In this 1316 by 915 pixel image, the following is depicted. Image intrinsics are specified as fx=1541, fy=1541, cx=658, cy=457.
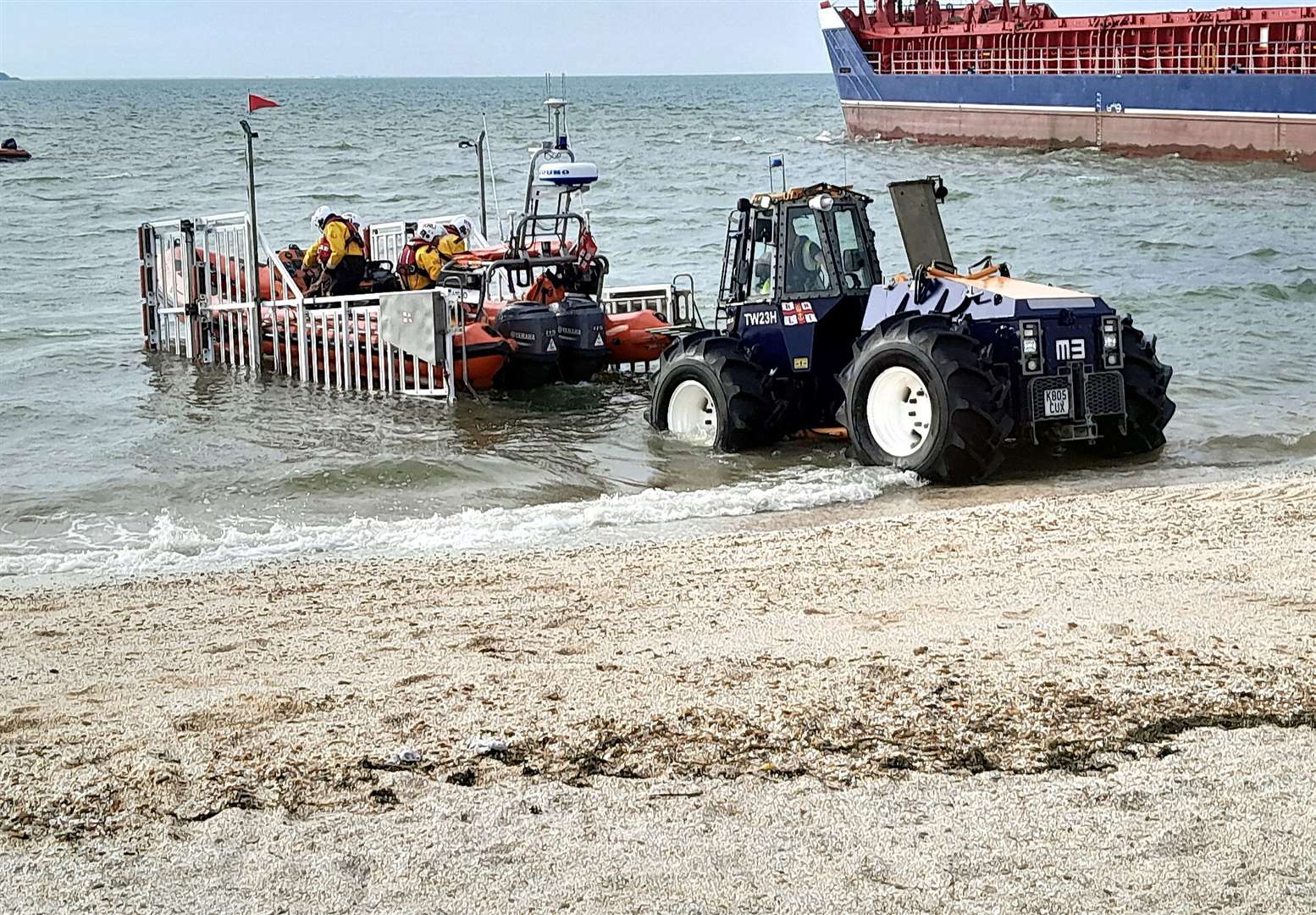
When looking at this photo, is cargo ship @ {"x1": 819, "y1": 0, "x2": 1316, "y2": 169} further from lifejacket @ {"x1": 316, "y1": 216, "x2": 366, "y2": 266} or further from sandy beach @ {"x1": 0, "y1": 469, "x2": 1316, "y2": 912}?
sandy beach @ {"x1": 0, "y1": 469, "x2": 1316, "y2": 912}

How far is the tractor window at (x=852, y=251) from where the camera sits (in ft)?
34.7

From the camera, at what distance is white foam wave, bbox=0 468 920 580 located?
26.0 ft

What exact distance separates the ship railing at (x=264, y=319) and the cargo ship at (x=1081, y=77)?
2950cm

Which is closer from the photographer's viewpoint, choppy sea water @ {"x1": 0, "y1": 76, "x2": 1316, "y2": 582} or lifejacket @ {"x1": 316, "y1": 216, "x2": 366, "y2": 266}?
choppy sea water @ {"x1": 0, "y1": 76, "x2": 1316, "y2": 582}

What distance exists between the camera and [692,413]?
440 inches

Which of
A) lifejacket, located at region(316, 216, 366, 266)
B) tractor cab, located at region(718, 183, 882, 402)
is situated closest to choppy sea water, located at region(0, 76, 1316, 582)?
tractor cab, located at region(718, 183, 882, 402)

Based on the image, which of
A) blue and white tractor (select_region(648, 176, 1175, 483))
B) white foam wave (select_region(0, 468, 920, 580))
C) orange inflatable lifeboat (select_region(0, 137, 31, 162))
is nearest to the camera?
white foam wave (select_region(0, 468, 920, 580))

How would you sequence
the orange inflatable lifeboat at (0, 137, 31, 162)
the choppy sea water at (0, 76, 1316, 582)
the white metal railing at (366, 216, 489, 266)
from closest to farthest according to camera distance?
1. the choppy sea water at (0, 76, 1316, 582)
2. the white metal railing at (366, 216, 489, 266)
3. the orange inflatable lifeboat at (0, 137, 31, 162)

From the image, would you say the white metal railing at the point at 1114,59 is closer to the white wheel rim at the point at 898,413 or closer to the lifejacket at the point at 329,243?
the lifejacket at the point at 329,243

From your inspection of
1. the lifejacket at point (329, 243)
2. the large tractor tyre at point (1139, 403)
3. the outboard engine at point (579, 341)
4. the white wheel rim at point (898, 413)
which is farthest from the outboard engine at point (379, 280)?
the large tractor tyre at point (1139, 403)

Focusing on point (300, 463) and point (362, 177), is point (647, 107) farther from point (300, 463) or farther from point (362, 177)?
point (300, 463)

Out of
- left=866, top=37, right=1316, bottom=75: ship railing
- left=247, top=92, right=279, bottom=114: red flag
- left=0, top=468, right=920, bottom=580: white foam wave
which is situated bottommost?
left=0, top=468, right=920, bottom=580: white foam wave

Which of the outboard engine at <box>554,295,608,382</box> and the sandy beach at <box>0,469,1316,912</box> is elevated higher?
the outboard engine at <box>554,295,608,382</box>

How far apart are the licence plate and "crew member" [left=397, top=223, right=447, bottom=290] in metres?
7.26
